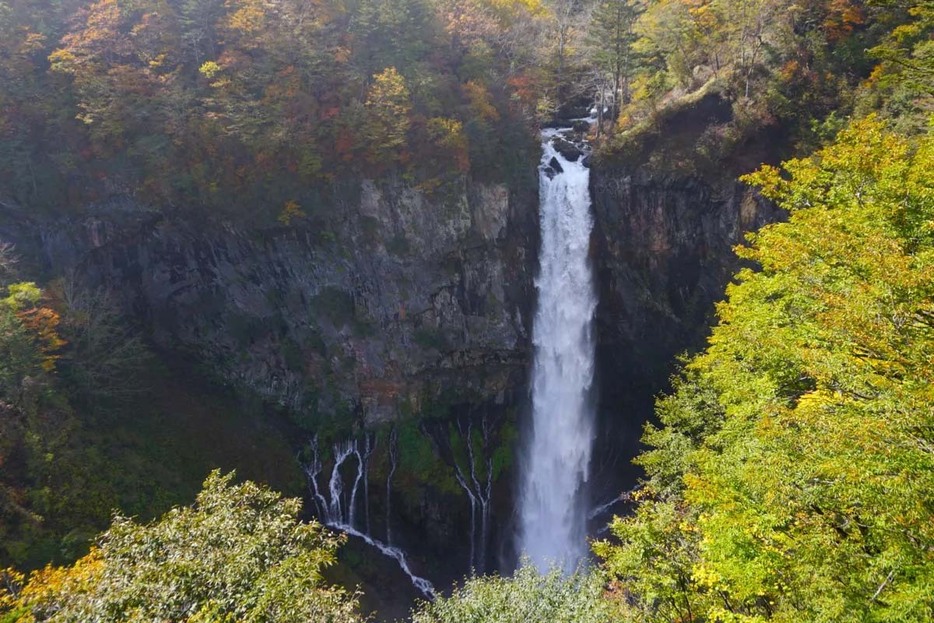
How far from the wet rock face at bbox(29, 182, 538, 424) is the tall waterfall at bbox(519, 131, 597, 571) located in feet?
3.81

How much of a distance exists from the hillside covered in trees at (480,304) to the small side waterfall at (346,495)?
Answer: 4.21ft

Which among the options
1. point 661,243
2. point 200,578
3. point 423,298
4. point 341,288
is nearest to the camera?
point 200,578

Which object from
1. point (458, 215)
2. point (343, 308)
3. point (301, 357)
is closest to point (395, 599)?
point (301, 357)

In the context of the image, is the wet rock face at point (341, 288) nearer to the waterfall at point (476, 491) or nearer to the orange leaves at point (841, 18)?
the waterfall at point (476, 491)

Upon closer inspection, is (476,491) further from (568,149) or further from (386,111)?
(386,111)

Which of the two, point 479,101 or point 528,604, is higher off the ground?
point 479,101

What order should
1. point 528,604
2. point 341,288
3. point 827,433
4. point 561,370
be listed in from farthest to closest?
point 561,370 < point 341,288 < point 528,604 < point 827,433

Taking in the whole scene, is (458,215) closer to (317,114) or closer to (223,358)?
(317,114)

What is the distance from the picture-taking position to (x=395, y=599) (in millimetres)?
23438

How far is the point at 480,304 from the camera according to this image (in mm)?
26938

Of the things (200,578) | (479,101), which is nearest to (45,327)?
(200,578)

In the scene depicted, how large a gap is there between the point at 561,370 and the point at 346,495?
13.2 m

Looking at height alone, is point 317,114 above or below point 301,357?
above

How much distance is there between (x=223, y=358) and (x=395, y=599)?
14.6 meters
